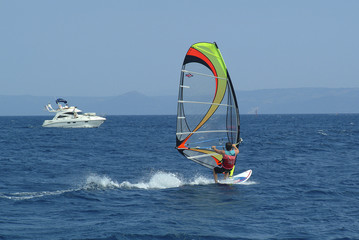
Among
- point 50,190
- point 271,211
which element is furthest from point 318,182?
point 50,190

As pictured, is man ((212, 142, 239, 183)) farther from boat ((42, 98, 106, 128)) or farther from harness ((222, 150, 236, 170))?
boat ((42, 98, 106, 128))

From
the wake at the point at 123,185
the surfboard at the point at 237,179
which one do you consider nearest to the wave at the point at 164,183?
the wake at the point at 123,185

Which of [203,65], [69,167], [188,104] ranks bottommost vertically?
[69,167]

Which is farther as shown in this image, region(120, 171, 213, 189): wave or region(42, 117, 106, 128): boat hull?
region(42, 117, 106, 128): boat hull

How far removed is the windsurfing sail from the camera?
1730cm

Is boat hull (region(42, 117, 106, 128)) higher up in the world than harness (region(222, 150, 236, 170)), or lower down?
lower down

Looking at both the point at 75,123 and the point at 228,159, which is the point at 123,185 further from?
the point at 75,123

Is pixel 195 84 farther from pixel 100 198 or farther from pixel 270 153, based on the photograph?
pixel 270 153

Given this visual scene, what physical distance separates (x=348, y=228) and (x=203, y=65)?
25.6ft

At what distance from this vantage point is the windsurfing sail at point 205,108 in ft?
56.7

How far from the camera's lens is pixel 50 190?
58.1 feet

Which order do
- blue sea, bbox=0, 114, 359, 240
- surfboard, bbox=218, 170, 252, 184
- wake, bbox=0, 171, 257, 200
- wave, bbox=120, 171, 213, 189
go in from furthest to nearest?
surfboard, bbox=218, 170, 252, 184
wave, bbox=120, 171, 213, 189
wake, bbox=0, 171, 257, 200
blue sea, bbox=0, 114, 359, 240

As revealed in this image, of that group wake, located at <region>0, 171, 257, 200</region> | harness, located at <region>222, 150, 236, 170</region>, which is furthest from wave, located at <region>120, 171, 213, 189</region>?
harness, located at <region>222, 150, 236, 170</region>

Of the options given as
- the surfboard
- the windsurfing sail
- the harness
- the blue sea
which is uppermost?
the windsurfing sail
